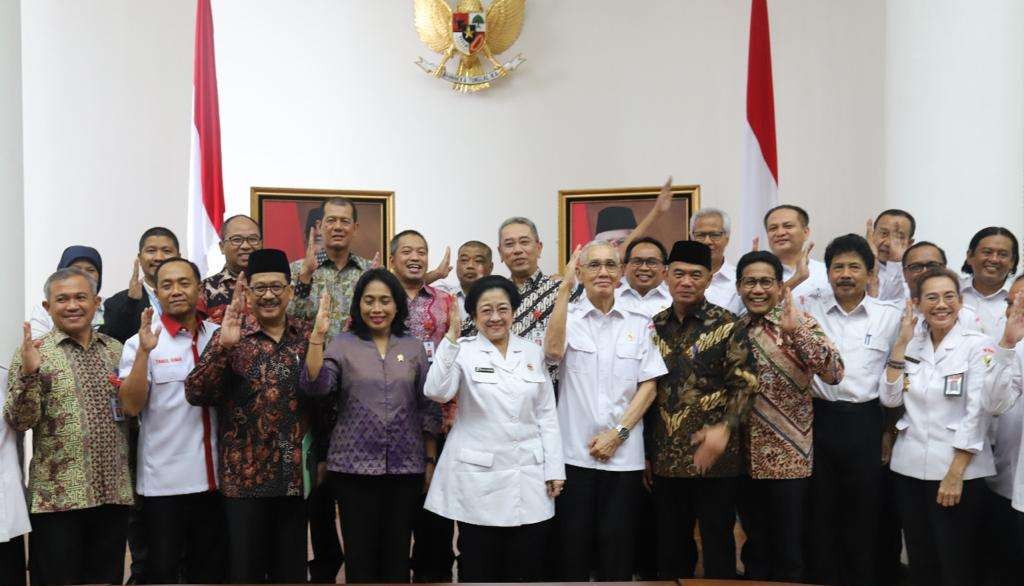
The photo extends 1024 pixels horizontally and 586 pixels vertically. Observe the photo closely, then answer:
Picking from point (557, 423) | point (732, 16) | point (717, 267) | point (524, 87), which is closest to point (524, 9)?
point (524, 87)

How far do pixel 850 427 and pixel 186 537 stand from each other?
114 inches

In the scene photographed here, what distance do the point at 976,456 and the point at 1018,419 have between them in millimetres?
287

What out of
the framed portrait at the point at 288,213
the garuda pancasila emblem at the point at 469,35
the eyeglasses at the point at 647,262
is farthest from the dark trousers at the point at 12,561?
the garuda pancasila emblem at the point at 469,35

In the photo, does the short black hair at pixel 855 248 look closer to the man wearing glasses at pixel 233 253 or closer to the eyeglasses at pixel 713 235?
the eyeglasses at pixel 713 235

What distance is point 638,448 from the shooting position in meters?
3.51

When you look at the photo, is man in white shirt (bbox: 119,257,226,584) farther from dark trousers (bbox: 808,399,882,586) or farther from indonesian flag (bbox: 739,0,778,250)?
indonesian flag (bbox: 739,0,778,250)

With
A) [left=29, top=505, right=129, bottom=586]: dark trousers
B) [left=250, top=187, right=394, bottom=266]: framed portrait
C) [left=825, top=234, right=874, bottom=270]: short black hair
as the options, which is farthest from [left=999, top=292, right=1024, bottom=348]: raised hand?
[left=250, top=187, right=394, bottom=266]: framed portrait

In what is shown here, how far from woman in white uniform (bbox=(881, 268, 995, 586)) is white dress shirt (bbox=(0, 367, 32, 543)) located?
11.3 ft

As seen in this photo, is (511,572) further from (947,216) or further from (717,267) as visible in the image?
(947,216)

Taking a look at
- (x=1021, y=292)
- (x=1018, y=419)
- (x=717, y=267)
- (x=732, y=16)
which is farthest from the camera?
(x=732, y=16)

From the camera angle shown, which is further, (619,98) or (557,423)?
(619,98)

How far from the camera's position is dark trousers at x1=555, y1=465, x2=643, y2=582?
3496 mm

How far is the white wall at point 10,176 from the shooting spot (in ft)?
12.6

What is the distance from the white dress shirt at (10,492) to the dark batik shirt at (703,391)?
2455mm
